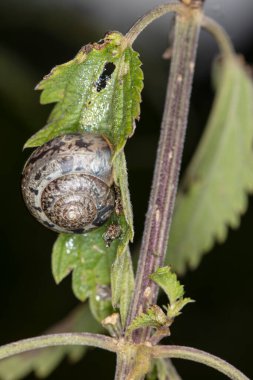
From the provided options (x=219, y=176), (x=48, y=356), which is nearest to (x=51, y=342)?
(x=48, y=356)

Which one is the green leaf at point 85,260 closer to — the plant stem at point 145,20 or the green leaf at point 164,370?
the green leaf at point 164,370

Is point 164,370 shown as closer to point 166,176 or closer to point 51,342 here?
point 51,342

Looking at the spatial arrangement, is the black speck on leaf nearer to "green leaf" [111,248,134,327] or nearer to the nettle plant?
the nettle plant

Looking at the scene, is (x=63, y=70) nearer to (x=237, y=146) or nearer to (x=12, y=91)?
(x=237, y=146)

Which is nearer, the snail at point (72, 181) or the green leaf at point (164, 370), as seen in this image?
the snail at point (72, 181)

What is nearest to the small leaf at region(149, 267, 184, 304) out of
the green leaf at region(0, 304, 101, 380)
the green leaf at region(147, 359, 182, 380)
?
the green leaf at region(147, 359, 182, 380)

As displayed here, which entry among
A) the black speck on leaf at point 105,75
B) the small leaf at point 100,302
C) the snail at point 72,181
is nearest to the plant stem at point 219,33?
the black speck on leaf at point 105,75
